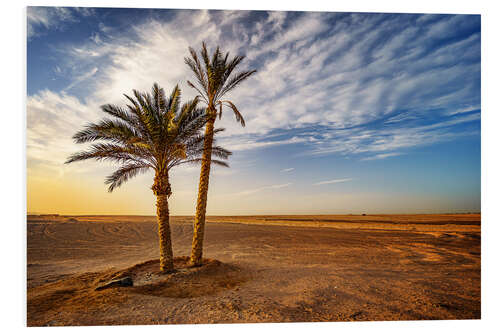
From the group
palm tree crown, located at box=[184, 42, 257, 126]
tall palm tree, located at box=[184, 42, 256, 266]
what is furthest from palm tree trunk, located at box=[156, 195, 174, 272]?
palm tree crown, located at box=[184, 42, 257, 126]

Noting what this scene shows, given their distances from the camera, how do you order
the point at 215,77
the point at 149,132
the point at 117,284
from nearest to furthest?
the point at 117,284, the point at 149,132, the point at 215,77

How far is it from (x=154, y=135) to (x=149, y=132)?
0.83ft

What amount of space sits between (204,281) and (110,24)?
797cm

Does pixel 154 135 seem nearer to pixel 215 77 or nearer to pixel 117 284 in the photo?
pixel 215 77

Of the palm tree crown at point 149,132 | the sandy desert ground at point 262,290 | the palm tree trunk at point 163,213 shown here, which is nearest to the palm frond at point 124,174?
the palm tree crown at point 149,132

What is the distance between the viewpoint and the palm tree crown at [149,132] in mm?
6883

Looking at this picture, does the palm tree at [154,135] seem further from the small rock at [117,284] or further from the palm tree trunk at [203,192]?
the small rock at [117,284]

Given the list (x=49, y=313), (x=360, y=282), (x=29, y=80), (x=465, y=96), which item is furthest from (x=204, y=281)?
(x=465, y=96)

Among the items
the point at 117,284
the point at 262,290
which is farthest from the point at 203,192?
the point at 262,290

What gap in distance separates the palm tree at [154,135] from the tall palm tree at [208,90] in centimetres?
63

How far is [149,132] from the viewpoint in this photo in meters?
7.02

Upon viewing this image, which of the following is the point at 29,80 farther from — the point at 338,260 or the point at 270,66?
the point at 338,260

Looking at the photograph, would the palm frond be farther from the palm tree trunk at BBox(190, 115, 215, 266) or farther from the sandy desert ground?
the sandy desert ground

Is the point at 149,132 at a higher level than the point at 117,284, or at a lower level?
higher
